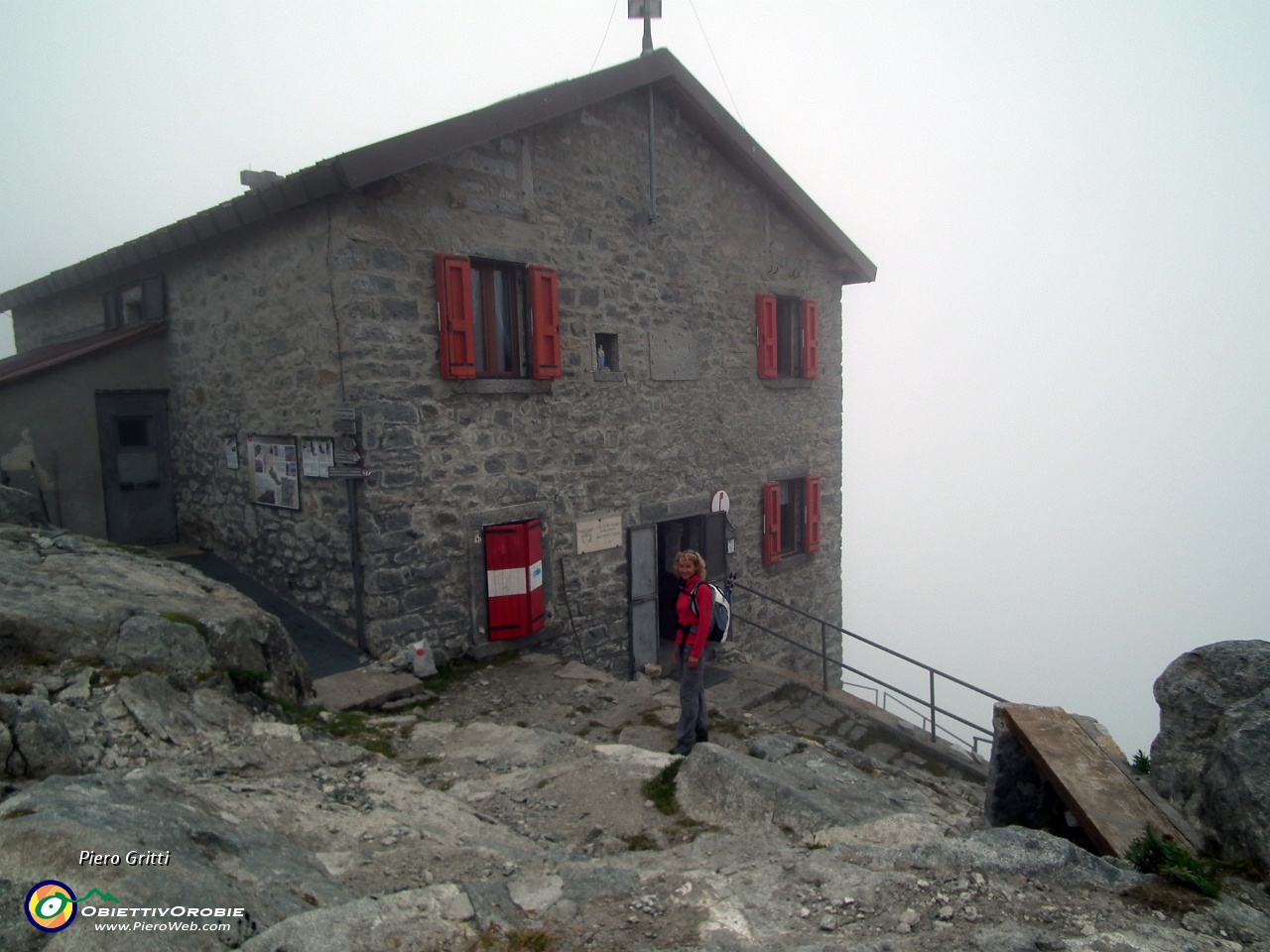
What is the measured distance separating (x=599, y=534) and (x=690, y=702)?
333cm

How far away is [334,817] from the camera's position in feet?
12.1

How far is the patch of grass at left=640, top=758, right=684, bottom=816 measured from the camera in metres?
4.23

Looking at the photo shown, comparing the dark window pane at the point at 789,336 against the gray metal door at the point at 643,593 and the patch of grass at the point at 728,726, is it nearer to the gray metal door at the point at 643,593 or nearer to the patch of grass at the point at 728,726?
the gray metal door at the point at 643,593

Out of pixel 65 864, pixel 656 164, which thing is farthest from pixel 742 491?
pixel 65 864

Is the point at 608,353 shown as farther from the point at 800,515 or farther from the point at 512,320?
the point at 800,515

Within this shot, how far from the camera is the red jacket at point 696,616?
5363 millimetres

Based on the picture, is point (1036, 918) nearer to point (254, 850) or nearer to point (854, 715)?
point (254, 850)

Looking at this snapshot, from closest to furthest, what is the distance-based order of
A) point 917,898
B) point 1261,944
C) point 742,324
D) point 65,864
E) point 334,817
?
point 65,864
point 1261,944
point 917,898
point 334,817
point 742,324

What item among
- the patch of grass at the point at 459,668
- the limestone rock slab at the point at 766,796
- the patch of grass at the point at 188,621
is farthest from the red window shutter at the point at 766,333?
the patch of grass at the point at 188,621

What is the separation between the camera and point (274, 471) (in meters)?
7.94

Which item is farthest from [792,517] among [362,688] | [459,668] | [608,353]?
[362,688]

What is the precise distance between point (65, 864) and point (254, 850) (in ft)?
2.40

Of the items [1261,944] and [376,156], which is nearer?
[1261,944]

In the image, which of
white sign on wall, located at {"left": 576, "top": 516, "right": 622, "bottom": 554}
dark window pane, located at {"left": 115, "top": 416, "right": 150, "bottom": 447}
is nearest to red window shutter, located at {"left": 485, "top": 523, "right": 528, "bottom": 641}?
white sign on wall, located at {"left": 576, "top": 516, "right": 622, "bottom": 554}
